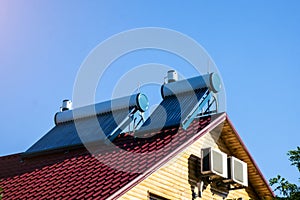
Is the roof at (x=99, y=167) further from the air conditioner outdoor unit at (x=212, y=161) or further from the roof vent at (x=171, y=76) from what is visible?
the roof vent at (x=171, y=76)

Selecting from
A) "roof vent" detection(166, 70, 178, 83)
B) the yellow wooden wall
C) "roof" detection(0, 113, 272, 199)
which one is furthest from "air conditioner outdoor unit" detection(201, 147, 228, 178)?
"roof vent" detection(166, 70, 178, 83)

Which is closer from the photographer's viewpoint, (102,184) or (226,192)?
(102,184)

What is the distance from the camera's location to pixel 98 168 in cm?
1900

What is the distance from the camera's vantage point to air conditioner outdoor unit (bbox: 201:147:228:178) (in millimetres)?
20266

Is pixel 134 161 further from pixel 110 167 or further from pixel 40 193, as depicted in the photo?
pixel 40 193

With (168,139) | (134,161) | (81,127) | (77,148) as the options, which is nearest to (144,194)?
(134,161)

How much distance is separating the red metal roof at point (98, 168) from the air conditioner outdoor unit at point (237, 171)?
137 centimetres

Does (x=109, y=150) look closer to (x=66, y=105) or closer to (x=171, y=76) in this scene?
(x=171, y=76)

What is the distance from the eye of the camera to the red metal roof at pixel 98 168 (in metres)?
17.7

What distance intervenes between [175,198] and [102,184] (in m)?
2.83

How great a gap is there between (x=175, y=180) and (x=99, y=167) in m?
2.32

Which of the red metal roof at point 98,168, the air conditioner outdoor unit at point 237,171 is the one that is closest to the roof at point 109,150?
the red metal roof at point 98,168

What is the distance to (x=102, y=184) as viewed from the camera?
57.8 feet

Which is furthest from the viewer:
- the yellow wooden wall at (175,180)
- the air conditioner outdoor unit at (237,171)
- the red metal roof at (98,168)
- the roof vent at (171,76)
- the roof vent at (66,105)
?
the roof vent at (66,105)
